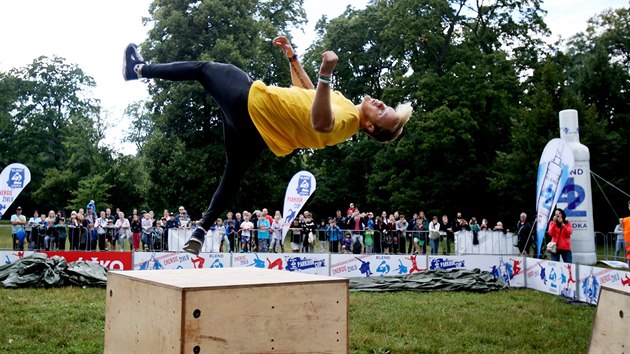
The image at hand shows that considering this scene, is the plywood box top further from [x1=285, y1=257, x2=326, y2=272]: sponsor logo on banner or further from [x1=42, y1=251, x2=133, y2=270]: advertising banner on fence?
[x1=42, y1=251, x2=133, y2=270]: advertising banner on fence

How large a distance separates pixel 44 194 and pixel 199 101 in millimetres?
17773

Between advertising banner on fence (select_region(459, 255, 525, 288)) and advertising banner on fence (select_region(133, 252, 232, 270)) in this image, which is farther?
advertising banner on fence (select_region(459, 255, 525, 288))

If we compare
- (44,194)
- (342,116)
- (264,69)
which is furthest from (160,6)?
(342,116)

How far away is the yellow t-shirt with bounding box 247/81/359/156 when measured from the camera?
3801 mm

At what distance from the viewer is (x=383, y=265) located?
14195mm

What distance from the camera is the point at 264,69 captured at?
26.8 metres

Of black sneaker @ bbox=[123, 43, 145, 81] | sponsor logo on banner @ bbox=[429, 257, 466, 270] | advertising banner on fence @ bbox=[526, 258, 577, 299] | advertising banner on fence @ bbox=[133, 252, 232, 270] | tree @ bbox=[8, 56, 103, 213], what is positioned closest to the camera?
black sneaker @ bbox=[123, 43, 145, 81]

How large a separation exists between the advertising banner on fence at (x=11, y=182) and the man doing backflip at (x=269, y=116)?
1322 centimetres

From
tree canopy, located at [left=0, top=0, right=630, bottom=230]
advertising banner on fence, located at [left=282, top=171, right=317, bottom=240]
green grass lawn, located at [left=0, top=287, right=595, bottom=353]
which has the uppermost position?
tree canopy, located at [left=0, top=0, right=630, bottom=230]

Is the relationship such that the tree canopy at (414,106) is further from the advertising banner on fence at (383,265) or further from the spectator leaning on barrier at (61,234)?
the advertising banner on fence at (383,265)

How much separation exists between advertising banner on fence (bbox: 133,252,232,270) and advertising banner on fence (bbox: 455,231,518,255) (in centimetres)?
678

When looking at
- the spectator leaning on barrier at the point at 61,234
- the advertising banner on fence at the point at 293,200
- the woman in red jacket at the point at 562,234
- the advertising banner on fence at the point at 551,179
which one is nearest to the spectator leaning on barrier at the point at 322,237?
the advertising banner on fence at the point at 293,200

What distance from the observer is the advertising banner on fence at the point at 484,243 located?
55.0 feet

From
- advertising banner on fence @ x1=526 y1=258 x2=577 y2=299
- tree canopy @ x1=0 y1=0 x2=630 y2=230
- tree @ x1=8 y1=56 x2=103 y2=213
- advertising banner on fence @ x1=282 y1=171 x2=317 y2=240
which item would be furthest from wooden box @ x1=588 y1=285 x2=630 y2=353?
tree @ x1=8 y1=56 x2=103 y2=213
